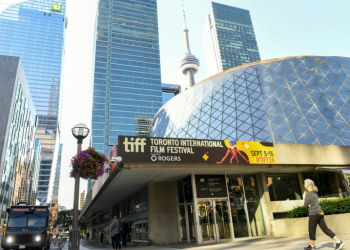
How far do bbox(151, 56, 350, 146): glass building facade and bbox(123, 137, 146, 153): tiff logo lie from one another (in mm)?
17937

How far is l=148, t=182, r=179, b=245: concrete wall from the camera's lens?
16922 millimetres

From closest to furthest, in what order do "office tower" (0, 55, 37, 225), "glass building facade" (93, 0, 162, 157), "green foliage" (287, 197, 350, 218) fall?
1. "green foliage" (287, 197, 350, 218)
2. "office tower" (0, 55, 37, 225)
3. "glass building facade" (93, 0, 162, 157)

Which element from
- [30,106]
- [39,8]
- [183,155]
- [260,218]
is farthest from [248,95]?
[39,8]

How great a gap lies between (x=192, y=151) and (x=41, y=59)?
624 feet

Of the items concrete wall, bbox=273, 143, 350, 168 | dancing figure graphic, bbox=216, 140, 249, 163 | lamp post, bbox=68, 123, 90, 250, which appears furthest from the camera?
concrete wall, bbox=273, 143, 350, 168

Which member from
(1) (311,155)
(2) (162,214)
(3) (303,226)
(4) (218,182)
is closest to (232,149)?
(4) (218,182)

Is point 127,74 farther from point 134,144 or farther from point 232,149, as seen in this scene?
point 134,144

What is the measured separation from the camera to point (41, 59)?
174 meters

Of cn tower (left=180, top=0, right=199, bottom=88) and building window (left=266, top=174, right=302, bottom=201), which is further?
cn tower (left=180, top=0, right=199, bottom=88)

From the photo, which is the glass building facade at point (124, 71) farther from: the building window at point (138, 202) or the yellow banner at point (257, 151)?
the yellow banner at point (257, 151)

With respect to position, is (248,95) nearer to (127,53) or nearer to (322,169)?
(322,169)

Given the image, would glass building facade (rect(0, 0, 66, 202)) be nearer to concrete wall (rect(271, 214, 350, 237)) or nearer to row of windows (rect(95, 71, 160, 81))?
row of windows (rect(95, 71, 160, 81))

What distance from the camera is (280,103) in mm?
29906

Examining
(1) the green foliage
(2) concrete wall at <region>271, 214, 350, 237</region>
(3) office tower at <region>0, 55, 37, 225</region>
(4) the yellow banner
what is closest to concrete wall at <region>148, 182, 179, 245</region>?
(4) the yellow banner
